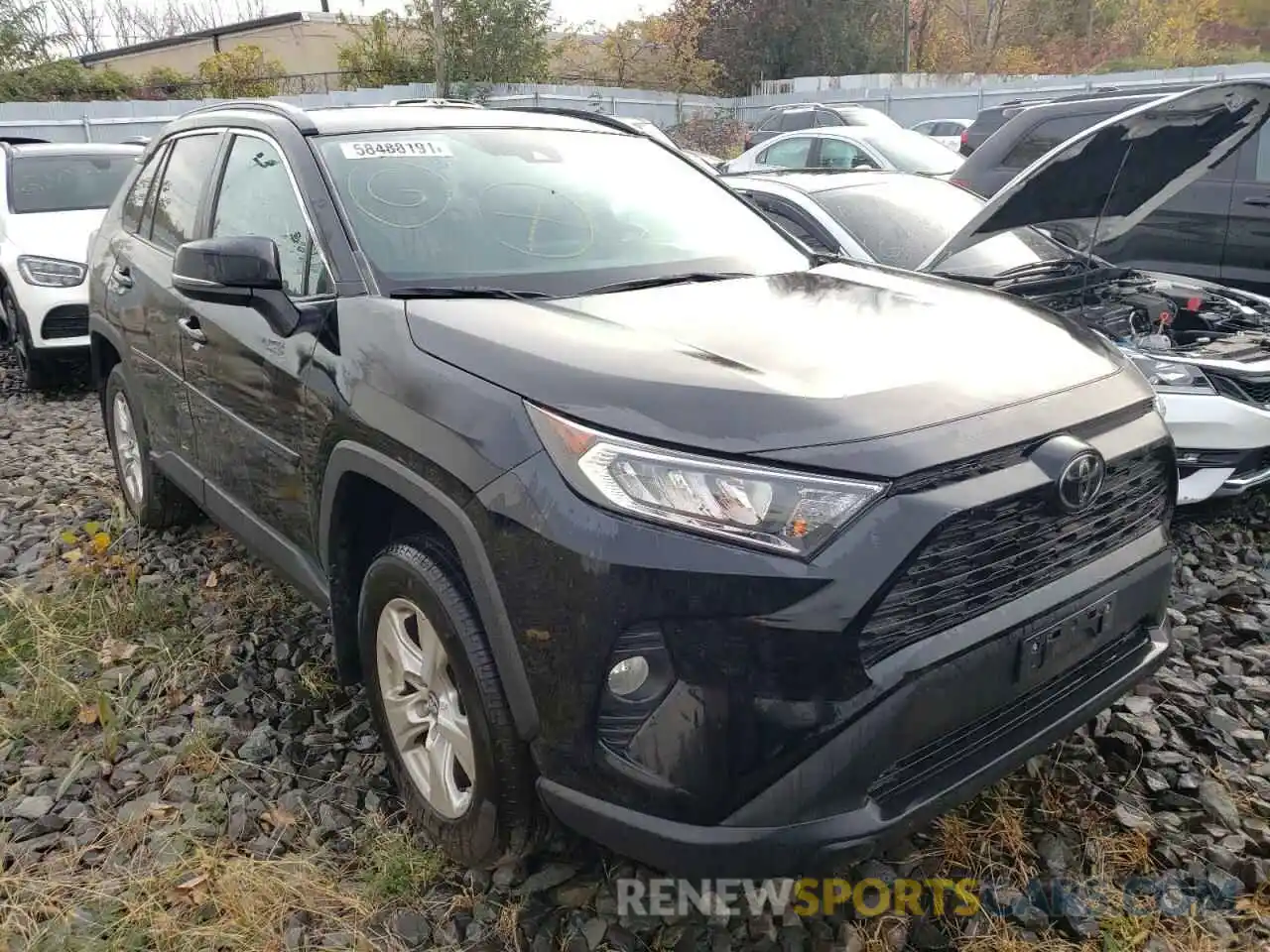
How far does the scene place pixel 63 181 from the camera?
793 centimetres

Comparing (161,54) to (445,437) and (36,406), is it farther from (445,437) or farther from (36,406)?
(445,437)

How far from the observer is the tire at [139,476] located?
4.17m

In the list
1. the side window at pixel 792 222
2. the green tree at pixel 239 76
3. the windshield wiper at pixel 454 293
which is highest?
the green tree at pixel 239 76

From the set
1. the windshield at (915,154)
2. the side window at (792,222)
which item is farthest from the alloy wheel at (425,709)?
the windshield at (915,154)

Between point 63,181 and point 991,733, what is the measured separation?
8436mm

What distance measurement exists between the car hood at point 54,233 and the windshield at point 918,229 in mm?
5128

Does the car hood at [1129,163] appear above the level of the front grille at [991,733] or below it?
above

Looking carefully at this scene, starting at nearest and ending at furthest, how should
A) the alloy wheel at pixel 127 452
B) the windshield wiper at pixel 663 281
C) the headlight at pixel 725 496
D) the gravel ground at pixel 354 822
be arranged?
the headlight at pixel 725 496
the gravel ground at pixel 354 822
the windshield wiper at pixel 663 281
the alloy wheel at pixel 127 452

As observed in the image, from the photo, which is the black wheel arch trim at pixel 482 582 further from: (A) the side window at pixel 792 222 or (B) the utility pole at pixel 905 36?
(B) the utility pole at pixel 905 36

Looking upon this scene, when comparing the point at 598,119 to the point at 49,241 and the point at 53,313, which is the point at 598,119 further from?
the point at 49,241

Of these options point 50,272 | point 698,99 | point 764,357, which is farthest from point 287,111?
point 698,99

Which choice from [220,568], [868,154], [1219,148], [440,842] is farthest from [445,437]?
[868,154]

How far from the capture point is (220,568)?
412cm

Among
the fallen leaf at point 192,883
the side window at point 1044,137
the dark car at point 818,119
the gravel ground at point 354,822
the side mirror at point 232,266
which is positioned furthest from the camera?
the dark car at point 818,119
